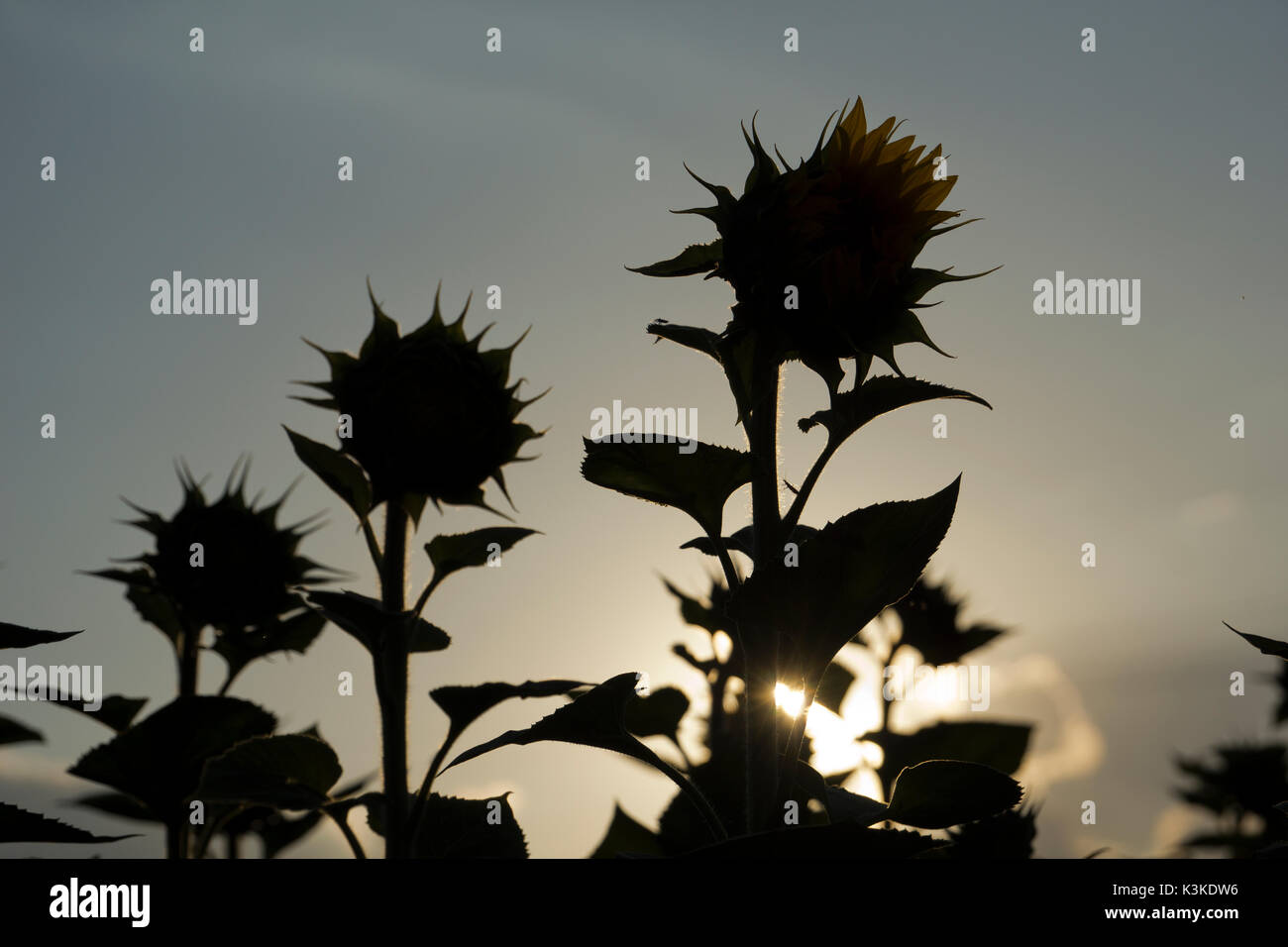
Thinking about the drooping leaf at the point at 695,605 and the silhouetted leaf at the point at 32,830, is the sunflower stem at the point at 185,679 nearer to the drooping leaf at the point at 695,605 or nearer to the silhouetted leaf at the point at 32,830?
the silhouetted leaf at the point at 32,830

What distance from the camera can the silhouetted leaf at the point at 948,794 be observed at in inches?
61.2

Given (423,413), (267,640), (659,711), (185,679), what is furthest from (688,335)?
(185,679)

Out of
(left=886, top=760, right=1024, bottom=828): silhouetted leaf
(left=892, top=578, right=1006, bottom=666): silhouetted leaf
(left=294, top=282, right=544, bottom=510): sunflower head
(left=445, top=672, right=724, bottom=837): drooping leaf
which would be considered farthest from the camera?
(left=892, top=578, right=1006, bottom=666): silhouetted leaf

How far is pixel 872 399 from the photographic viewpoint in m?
1.76

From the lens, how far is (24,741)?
2781mm

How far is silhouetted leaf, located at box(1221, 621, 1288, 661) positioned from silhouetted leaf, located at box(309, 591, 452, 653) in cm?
128

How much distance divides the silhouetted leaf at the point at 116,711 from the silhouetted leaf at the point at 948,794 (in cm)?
195

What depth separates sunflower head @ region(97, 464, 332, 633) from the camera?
97.0 inches

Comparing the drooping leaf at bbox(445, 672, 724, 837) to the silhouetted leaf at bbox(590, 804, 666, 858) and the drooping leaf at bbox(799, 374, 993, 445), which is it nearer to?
the drooping leaf at bbox(799, 374, 993, 445)

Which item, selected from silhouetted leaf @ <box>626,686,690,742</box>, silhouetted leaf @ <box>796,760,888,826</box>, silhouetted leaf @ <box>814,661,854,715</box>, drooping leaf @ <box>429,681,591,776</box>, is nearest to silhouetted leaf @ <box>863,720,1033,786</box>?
silhouetted leaf @ <box>814,661,854,715</box>

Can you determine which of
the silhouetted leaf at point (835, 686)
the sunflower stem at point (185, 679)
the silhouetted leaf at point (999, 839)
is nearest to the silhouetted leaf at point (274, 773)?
the sunflower stem at point (185, 679)

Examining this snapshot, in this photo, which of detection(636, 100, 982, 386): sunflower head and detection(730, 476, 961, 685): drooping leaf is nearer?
detection(730, 476, 961, 685): drooping leaf
